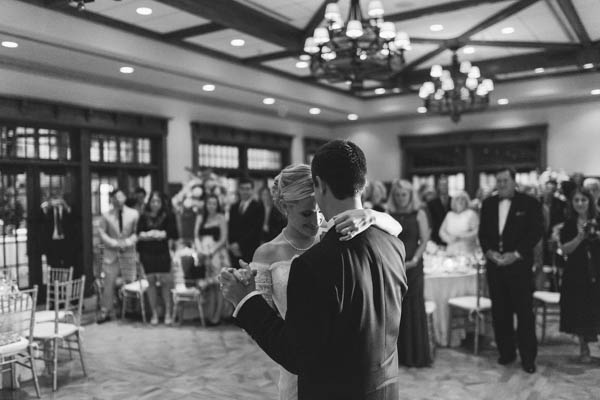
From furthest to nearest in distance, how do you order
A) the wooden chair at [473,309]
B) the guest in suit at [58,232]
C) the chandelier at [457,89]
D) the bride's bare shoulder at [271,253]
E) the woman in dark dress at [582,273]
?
1. the chandelier at [457,89]
2. the guest in suit at [58,232]
3. the wooden chair at [473,309]
4. the woman in dark dress at [582,273]
5. the bride's bare shoulder at [271,253]

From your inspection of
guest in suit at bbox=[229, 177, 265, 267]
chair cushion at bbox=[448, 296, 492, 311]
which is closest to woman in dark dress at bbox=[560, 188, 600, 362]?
chair cushion at bbox=[448, 296, 492, 311]

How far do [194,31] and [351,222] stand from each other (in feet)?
21.5

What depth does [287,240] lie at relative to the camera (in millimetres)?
2098

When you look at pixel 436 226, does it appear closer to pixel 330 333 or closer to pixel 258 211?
pixel 258 211

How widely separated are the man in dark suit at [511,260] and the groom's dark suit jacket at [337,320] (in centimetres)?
369

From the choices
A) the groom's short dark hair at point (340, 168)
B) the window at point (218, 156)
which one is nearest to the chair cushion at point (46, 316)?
the groom's short dark hair at point (340, 168)

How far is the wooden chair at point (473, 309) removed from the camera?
215 inches

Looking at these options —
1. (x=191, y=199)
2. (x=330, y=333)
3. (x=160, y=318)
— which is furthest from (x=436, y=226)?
(x=330, y=333)

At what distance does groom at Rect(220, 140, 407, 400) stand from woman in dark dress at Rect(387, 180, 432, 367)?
3447 millimetres

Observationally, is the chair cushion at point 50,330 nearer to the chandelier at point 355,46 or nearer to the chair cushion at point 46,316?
the chair cushion at point 46,316

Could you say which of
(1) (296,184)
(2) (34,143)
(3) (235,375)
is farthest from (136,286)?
(1) (296,184)

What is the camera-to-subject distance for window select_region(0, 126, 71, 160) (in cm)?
736

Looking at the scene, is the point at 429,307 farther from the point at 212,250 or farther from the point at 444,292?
the point at 212,250

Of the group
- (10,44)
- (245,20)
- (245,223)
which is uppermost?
(245,20)
